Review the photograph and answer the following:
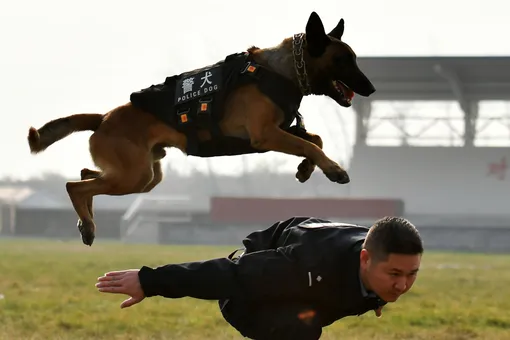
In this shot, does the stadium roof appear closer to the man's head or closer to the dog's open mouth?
the dog's open mouth

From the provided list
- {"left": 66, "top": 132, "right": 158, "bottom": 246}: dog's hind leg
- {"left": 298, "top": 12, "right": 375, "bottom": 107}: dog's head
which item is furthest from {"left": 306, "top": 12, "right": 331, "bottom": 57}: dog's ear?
{"left": 66, "top": 132, "right": 158, "bottom": 246}: dog's hind leg

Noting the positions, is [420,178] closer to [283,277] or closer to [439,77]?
[439,77]

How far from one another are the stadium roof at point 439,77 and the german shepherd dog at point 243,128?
104ft

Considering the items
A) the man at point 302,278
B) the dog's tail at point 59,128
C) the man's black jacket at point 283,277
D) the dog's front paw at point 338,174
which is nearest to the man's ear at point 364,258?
the man at point 302,278

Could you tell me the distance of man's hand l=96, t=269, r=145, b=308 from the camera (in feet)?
13.9

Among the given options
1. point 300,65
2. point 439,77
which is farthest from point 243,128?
point 439,77

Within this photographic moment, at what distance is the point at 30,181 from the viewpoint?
125 meters

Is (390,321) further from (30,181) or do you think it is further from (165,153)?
(30,181)

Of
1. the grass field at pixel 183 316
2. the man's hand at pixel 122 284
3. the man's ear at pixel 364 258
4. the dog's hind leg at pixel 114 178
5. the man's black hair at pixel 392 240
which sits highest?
the dog's hind leg at pixel 114 178

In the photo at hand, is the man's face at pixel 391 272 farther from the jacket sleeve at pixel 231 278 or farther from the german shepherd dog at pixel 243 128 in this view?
the german shepherd dog at pixel 243 128

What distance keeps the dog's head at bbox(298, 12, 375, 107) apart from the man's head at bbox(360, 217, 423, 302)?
200cm

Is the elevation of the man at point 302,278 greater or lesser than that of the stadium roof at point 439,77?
lesser

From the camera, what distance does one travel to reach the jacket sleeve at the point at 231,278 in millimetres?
4289

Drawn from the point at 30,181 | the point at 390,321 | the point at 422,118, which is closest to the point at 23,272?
the point at 390,321
